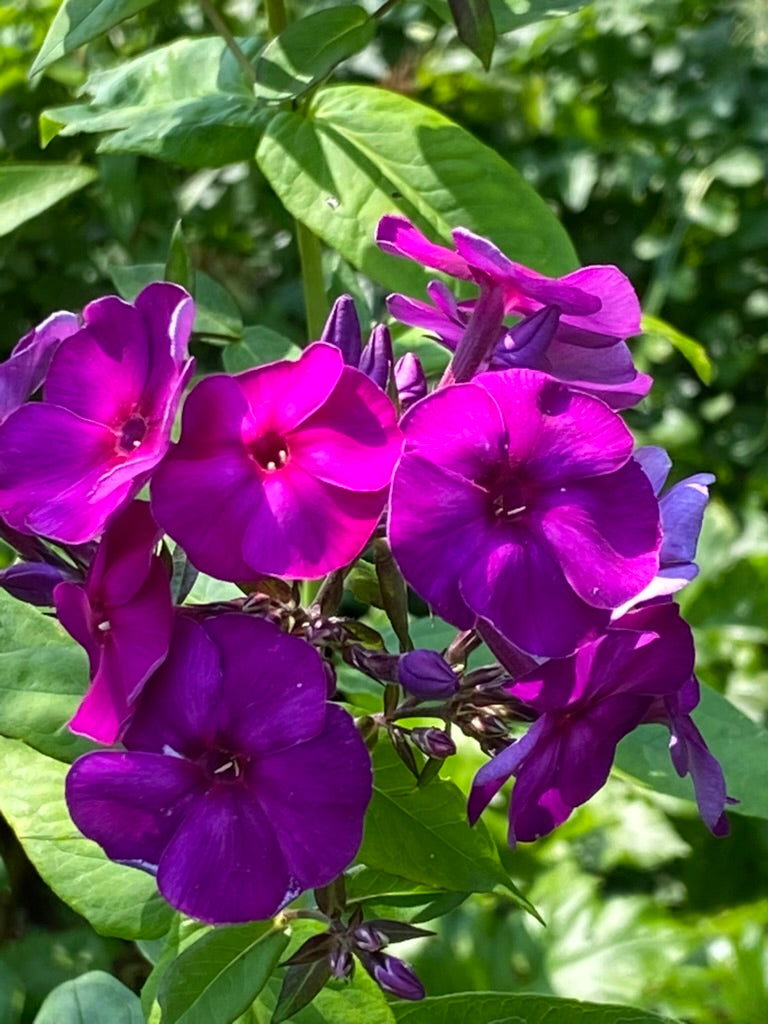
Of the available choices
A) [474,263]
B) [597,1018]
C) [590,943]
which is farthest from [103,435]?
[590,943]

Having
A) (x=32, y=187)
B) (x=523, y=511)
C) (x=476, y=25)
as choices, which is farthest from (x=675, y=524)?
(x=32, y=187)

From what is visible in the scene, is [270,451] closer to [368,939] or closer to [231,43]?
[368,939]

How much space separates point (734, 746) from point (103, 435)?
0.47 meters

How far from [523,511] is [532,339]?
0.10m

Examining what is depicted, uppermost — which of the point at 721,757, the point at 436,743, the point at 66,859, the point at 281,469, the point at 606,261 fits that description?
the point at 281,469

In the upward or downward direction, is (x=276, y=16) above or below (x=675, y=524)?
above

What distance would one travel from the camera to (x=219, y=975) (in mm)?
591

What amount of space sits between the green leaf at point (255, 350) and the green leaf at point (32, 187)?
0.20m

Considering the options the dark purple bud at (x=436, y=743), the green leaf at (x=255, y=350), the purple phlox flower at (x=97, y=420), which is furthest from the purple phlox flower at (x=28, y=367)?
the green leaf at (x=255, y=350)

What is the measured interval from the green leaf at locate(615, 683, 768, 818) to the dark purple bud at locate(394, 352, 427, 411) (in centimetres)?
31

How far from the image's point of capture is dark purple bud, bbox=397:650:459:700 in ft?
1.73

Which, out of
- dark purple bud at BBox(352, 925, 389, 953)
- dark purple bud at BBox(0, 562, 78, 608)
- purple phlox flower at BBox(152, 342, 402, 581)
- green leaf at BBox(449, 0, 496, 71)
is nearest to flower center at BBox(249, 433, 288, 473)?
purple phlox flower at BBox(152, 342, 402, 581)

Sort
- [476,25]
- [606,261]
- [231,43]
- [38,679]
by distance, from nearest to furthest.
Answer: [38,679] → [476,25] → [231,43] → [606,261]

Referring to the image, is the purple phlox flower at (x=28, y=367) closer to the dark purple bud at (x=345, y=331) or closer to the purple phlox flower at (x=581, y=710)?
the dark purple bud at (x=345, y=331)
